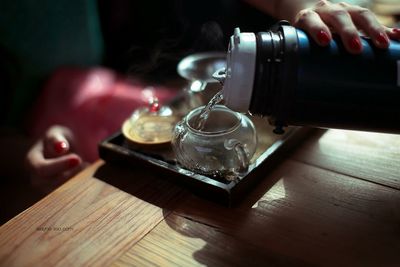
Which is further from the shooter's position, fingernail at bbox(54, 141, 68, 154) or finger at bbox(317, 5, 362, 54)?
fingernail at bbox(54, 141, 68, 154)

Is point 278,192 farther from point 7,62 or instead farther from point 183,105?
point 7,62

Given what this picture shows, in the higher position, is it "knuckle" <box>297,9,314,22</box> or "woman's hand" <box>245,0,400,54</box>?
"knuckle" <box>297,9,314,22</box>

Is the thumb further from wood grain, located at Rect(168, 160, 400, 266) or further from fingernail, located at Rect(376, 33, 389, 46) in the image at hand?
fingernail, located at Rect(376, 33, 389, 46)

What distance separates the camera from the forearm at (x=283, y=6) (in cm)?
90

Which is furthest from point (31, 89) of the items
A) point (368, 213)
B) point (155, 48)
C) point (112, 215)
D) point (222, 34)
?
point (368, 213)

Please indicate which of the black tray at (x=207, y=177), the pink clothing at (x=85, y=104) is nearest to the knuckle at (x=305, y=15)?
the black tray at (x=207, y=177)

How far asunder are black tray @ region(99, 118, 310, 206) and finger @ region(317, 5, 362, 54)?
22cm

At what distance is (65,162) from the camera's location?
913 millimetres

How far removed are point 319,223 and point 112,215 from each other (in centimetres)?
33

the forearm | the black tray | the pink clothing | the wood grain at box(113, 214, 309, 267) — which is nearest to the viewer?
the wood grain at box(113, 214, 309, 267)

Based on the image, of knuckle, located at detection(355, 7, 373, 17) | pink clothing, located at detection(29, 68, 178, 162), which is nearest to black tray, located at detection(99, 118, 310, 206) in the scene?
knuckle, located at detection(355, 7, 373, 17)

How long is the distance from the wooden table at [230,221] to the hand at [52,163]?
110mm

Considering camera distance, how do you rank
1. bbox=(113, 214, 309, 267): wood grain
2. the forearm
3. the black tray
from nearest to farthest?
bbox=(113, 214, 309, 267): wood grain < the black tray < the forearm

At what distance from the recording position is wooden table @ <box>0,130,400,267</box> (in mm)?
619
